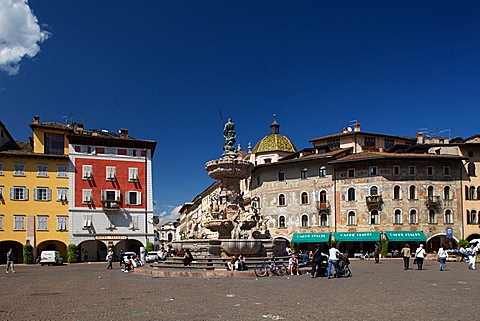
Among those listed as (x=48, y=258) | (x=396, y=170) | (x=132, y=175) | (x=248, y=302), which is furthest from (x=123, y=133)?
(x=248, y=302)

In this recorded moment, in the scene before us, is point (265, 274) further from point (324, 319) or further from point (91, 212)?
point (91, 212)

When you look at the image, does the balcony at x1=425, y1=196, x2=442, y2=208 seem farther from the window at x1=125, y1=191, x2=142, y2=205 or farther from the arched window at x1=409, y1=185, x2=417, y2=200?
the window at x1=125, y1=191, x2=142, y2=205

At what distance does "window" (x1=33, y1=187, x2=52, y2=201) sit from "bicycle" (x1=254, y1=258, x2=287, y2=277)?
35187 mm

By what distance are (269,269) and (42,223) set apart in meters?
36.2

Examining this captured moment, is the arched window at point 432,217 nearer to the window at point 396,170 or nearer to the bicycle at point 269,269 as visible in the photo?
the window at point 396,170

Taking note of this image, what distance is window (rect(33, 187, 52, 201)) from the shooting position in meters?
50.7

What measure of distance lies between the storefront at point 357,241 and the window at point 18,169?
34.4 meters

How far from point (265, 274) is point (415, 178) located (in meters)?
35.1

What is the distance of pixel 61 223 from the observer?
2000 inches

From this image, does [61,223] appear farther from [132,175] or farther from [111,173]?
→ [132,175]

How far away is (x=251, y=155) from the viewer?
2790 inches

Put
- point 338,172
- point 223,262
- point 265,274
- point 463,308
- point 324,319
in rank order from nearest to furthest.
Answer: point 324,319, point 463,308, point 265,274, point 223,262, point 338,172

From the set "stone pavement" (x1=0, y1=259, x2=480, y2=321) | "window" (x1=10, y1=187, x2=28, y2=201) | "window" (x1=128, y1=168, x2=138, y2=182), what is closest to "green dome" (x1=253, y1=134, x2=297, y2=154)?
"window" (x1=128, y1=168, x2=138, y2=182)

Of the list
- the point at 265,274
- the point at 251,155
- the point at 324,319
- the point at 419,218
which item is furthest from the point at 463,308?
the point at 251,155
